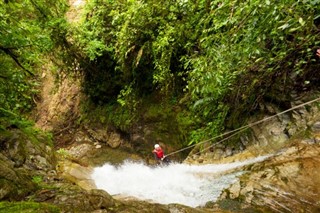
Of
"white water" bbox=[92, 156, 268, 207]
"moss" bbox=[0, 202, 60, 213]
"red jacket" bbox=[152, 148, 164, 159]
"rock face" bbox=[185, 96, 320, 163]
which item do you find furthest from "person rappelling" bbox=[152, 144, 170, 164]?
"moss" bbox=[0, 202, 60, 213]

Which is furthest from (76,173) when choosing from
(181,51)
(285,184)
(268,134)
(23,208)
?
(285,184)

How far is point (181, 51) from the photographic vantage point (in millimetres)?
9836

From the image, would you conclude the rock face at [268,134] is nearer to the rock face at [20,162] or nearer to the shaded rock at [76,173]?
the shaded rock at [76,173]

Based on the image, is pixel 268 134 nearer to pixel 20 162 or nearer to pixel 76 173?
pixel 76 173

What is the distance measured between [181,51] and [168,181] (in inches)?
163

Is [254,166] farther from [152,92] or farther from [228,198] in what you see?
[152,92]

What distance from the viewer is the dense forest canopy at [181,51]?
4.78 m

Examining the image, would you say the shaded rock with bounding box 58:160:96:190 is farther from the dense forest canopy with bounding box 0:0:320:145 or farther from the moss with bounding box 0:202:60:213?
the moss with bounding box 0:202:60:213

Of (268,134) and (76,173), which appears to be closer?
(268,134)

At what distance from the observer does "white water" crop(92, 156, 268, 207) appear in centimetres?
647

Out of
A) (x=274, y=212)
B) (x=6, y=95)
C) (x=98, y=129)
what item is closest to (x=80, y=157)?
(x=98, y=129)

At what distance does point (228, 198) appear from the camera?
5.66m

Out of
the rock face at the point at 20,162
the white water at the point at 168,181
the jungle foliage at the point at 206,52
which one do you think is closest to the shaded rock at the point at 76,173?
the white water at the point at 168,181

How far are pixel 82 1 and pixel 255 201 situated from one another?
1568 centimetres
